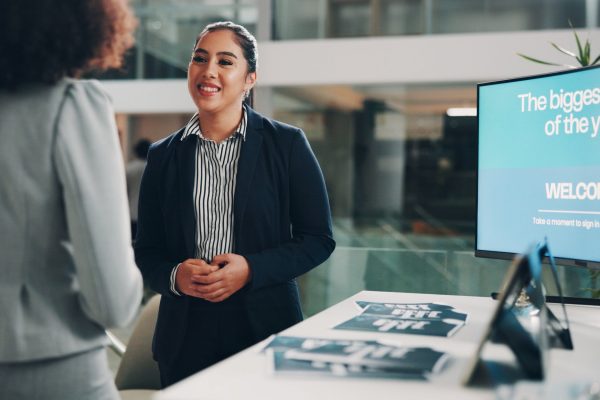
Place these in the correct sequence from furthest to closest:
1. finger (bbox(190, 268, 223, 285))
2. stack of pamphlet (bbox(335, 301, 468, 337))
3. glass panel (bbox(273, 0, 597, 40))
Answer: glass panel (bbox(273, 0, 597, 40)) → finger (bbox(190, 268, 223, 285)) → stack of pamphlet (bbox(335, 301, 468, 337))

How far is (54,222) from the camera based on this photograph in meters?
1.20

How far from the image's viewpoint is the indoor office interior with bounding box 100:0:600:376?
7.06m

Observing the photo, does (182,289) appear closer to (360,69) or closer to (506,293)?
(506,293)

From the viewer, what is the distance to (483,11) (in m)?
7.41

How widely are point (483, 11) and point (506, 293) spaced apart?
22.2 ft

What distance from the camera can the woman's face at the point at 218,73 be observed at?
204 centimetres

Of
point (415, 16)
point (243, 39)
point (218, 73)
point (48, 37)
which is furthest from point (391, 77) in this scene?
point (48, 37)

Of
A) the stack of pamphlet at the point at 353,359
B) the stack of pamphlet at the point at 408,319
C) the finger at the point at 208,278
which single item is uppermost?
the finger at the point at 208,278

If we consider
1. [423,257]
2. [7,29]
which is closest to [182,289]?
[7,29]

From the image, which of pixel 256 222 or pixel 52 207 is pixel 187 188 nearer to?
pixel 256 222

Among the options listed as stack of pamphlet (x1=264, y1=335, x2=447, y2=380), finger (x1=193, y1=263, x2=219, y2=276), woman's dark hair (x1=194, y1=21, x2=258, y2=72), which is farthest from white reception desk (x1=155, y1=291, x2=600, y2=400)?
woman's dark hair (x1=194, y1=21, x2=258, y2=72)

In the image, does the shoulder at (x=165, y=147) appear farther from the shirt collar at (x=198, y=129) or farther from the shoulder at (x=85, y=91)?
the shoulder at (x=85, y=91)

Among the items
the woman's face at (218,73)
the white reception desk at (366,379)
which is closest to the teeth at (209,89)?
the woman's face at (218,73)

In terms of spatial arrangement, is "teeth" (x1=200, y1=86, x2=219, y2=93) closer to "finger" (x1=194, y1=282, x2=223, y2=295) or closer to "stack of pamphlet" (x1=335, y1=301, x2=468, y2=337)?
"finger" (x1=194, y1=282, x2=223, y2=295)
